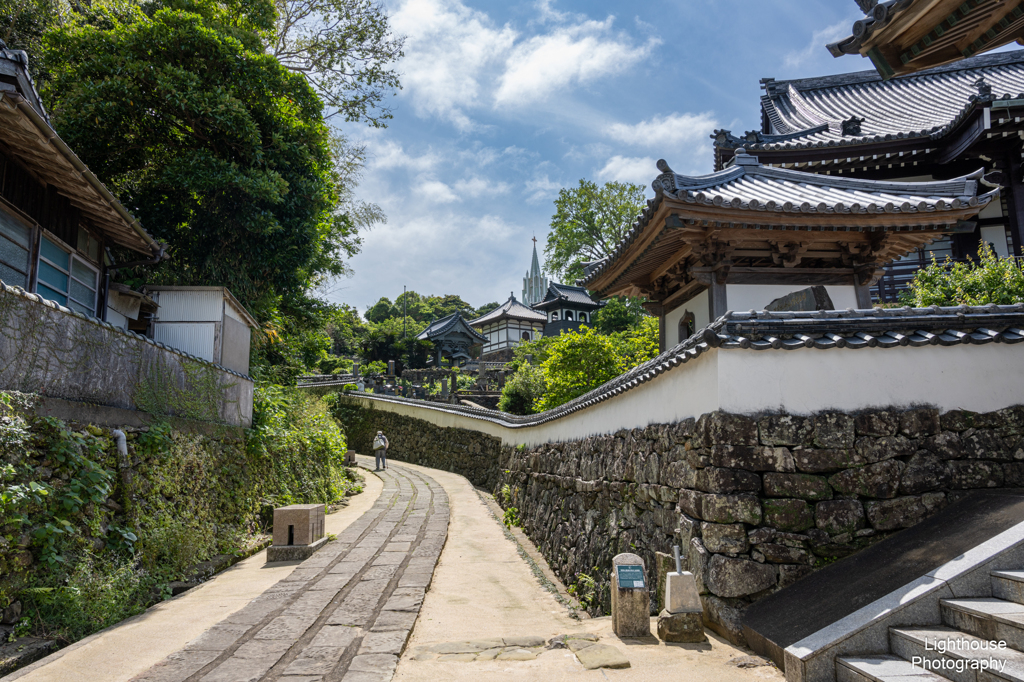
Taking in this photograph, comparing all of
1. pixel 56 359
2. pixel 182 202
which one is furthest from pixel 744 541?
pixel 182 202

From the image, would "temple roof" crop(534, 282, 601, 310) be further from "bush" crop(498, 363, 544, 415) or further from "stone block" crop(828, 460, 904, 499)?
"stone block" crop(828, 460, 904, 499)

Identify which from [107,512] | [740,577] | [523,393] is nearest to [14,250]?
[107,512]

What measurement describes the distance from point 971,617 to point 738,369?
210 centimetres

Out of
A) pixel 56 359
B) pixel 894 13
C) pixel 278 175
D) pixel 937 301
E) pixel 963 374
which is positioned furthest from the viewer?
pixel 278 175

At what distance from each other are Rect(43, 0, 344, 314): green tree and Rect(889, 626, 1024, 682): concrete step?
1152 centimetres

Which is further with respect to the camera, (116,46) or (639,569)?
(116,46)

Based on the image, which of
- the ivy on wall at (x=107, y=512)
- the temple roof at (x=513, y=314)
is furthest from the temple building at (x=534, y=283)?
the ivy on wall at (x=107, y=512)

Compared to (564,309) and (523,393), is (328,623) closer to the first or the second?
(523,393)

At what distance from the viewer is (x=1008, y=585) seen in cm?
332

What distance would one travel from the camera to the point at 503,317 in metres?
43.8

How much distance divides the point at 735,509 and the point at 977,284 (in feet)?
23.8

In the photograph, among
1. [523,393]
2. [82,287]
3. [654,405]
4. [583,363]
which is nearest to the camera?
[654,405]

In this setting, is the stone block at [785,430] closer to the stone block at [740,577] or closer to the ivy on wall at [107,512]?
the stone block at [740,577]

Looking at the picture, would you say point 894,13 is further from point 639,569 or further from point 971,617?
point 639,569
